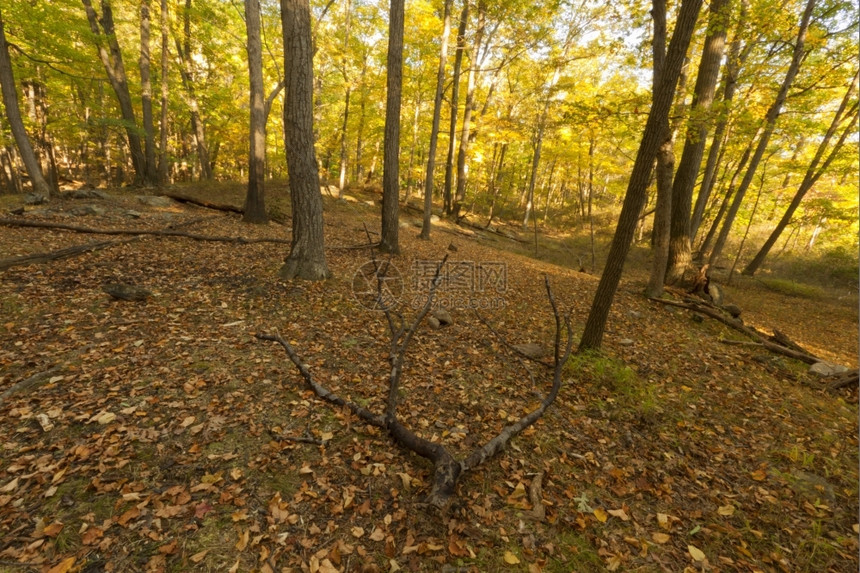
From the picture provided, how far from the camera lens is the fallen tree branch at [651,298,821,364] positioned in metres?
6.86

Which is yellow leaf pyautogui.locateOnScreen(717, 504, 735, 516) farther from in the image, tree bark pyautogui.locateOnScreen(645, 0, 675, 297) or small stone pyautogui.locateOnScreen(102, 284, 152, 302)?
small stone pyautogui.locateOnScreen(102, 284, 152, 302)

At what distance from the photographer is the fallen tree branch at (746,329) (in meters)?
6.86

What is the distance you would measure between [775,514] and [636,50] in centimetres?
1163

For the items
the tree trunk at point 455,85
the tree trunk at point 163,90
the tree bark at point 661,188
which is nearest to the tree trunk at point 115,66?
the tree trunk at point 163,90

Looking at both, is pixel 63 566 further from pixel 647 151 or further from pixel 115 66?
pixel 115 66

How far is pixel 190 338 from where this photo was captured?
5.38 meters

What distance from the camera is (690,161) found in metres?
9.68

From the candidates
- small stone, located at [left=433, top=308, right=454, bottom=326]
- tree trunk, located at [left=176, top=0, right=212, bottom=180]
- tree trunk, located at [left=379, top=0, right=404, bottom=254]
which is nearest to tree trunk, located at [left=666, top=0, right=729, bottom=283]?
small stone, located at [left=433, top=308, right=454, bottom=326]

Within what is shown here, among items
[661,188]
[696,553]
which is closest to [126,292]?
[696,553]

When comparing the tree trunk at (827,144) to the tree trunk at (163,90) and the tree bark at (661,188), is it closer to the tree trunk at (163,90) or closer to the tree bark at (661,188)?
the tree bark at (661,188)

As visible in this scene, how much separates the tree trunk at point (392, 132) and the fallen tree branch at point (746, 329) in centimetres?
802

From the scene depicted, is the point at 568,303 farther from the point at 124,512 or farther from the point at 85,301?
the point at 85,301

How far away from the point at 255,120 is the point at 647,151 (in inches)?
484

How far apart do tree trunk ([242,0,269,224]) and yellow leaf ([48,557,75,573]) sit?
11.1 m
